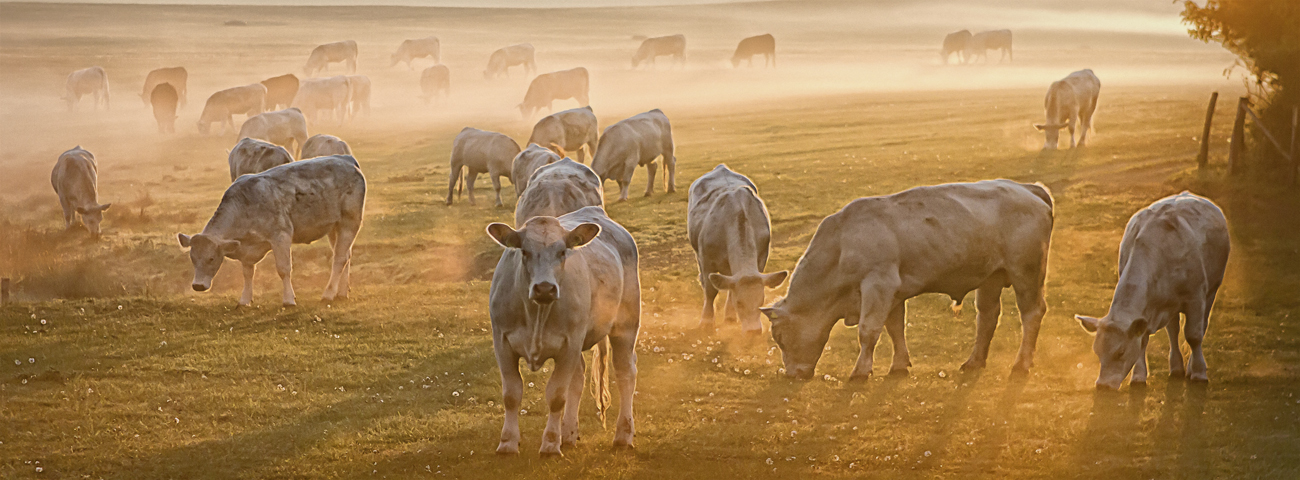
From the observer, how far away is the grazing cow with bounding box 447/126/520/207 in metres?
28.6

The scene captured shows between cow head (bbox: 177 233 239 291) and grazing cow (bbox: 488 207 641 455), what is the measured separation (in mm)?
8005

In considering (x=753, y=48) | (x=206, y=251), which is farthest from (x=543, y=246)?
(x=753, y=48)

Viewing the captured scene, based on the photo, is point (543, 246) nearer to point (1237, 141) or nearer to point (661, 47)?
point (1237, 141)

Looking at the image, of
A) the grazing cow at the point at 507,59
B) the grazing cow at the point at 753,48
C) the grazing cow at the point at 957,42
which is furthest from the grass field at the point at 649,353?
the grazing cow at the point at 957,42

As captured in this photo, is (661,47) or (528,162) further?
(661,47)

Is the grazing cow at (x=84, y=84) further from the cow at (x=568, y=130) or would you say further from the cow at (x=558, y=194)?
the cow at (x=558, y=194)

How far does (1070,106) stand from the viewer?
3441cm

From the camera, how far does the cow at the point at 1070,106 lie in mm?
34156

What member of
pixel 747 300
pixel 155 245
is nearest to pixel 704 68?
pixel 155 245

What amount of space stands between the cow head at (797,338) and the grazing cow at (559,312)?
9.10 feet

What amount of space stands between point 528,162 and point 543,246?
14.6 meters

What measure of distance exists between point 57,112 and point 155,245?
42.4 m

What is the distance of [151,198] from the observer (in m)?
30.4

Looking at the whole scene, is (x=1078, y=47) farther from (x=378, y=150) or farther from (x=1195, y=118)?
(x=378, y=150)
